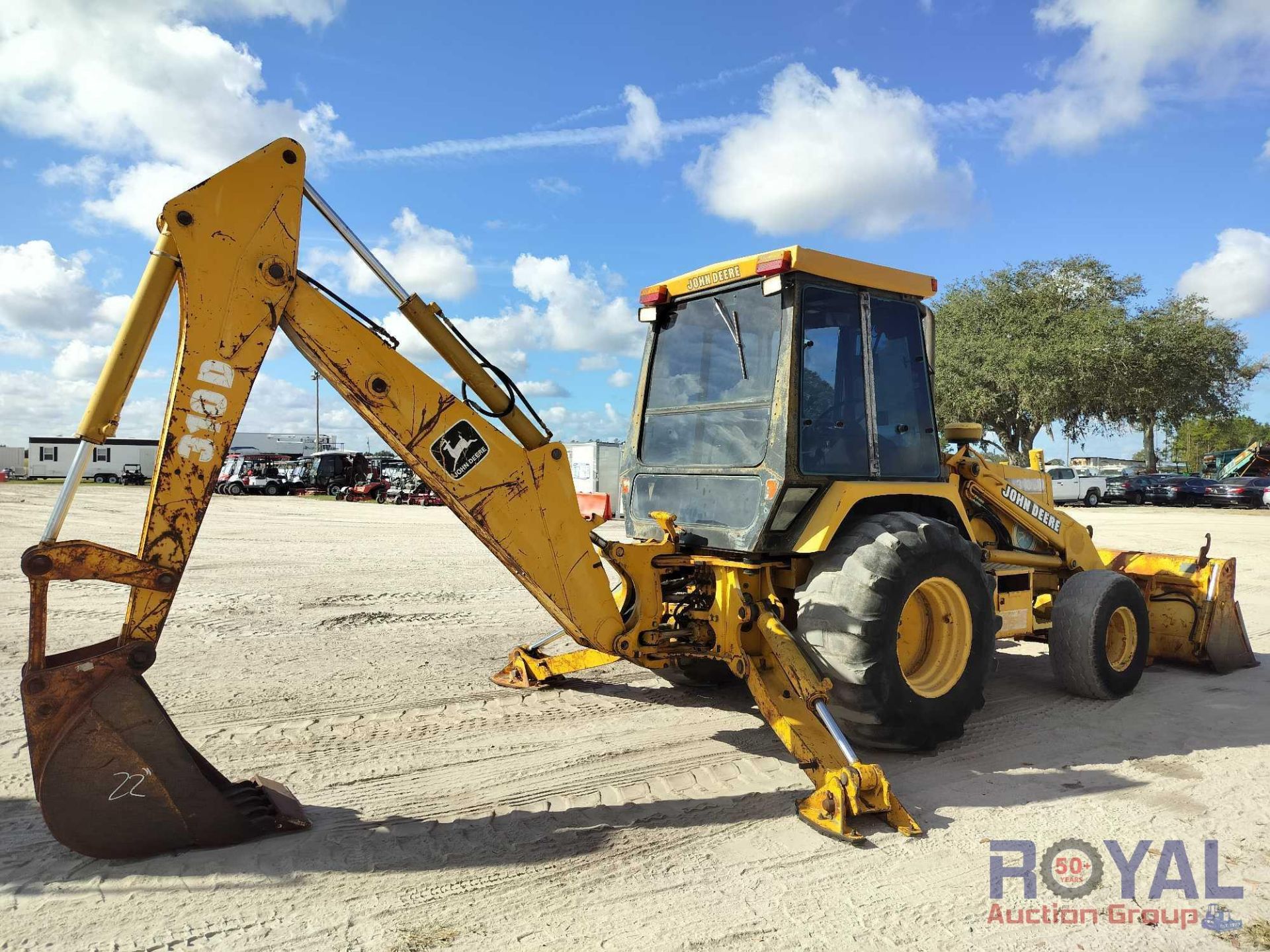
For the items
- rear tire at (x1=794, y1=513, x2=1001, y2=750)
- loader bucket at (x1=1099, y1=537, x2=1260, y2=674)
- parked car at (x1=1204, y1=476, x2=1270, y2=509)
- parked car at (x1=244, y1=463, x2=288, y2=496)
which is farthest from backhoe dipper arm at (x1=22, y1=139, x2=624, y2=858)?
parked car at (x1=244, y1=463, x2=288, y2=496)

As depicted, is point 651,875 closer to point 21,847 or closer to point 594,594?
point 594,594

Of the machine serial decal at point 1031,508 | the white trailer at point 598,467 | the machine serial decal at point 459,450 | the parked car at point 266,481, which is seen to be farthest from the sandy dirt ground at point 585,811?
the parked car at point 266,481

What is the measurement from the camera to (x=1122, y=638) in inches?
244

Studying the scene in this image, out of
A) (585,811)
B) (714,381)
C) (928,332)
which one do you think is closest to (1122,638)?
(928,332)

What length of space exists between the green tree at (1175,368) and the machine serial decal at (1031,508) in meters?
29.5

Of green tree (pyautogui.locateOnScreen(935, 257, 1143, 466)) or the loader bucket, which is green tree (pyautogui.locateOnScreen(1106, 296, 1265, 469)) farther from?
the loader bucket

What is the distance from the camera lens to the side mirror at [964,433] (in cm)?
610

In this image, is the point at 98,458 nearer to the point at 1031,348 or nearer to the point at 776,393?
the point at 1031,348

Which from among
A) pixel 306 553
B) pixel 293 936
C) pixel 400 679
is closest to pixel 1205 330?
pixel 306 553

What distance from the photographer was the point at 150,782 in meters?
3.31

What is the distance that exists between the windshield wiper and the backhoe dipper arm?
1768 millimetres

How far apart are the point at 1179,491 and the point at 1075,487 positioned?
15.1 feet

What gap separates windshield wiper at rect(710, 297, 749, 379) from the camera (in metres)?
4.93

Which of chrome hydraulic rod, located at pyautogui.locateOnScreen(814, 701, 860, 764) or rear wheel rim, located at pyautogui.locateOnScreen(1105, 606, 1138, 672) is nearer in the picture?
chrome hydraulic rod, located at pyautogui.locateOnScreen(814, 701, 860, 764)
